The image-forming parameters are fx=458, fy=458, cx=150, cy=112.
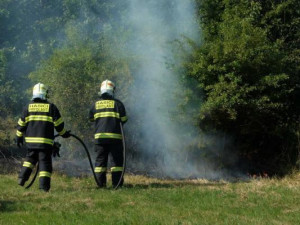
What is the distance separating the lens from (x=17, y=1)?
16594 mm

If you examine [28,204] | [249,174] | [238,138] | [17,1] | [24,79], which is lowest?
[28,204]

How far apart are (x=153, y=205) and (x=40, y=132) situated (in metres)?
2.42

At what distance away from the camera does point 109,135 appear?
779cm

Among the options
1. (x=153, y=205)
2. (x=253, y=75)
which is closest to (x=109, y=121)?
(x=153, y=205)

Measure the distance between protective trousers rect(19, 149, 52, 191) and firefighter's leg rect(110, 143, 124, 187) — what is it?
3.50 feet

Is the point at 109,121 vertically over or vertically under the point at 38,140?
over

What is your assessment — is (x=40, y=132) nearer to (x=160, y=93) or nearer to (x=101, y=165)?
(x=101, y=165)

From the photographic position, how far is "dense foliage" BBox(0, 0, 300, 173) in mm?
9984

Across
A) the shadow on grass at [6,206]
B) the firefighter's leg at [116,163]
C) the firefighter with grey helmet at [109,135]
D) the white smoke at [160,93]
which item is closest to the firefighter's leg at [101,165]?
the firefighter with grey helmet at [109,135]

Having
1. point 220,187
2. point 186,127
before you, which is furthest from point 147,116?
point 220,187

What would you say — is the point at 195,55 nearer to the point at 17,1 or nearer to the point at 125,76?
the point at 125,76

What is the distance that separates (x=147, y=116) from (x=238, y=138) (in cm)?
241

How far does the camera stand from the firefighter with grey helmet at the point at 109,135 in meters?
7.80

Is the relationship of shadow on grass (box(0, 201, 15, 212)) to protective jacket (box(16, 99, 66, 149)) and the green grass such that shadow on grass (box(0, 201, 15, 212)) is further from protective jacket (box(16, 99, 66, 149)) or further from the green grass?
protective jacket (box(16, 99, 66, 149))
